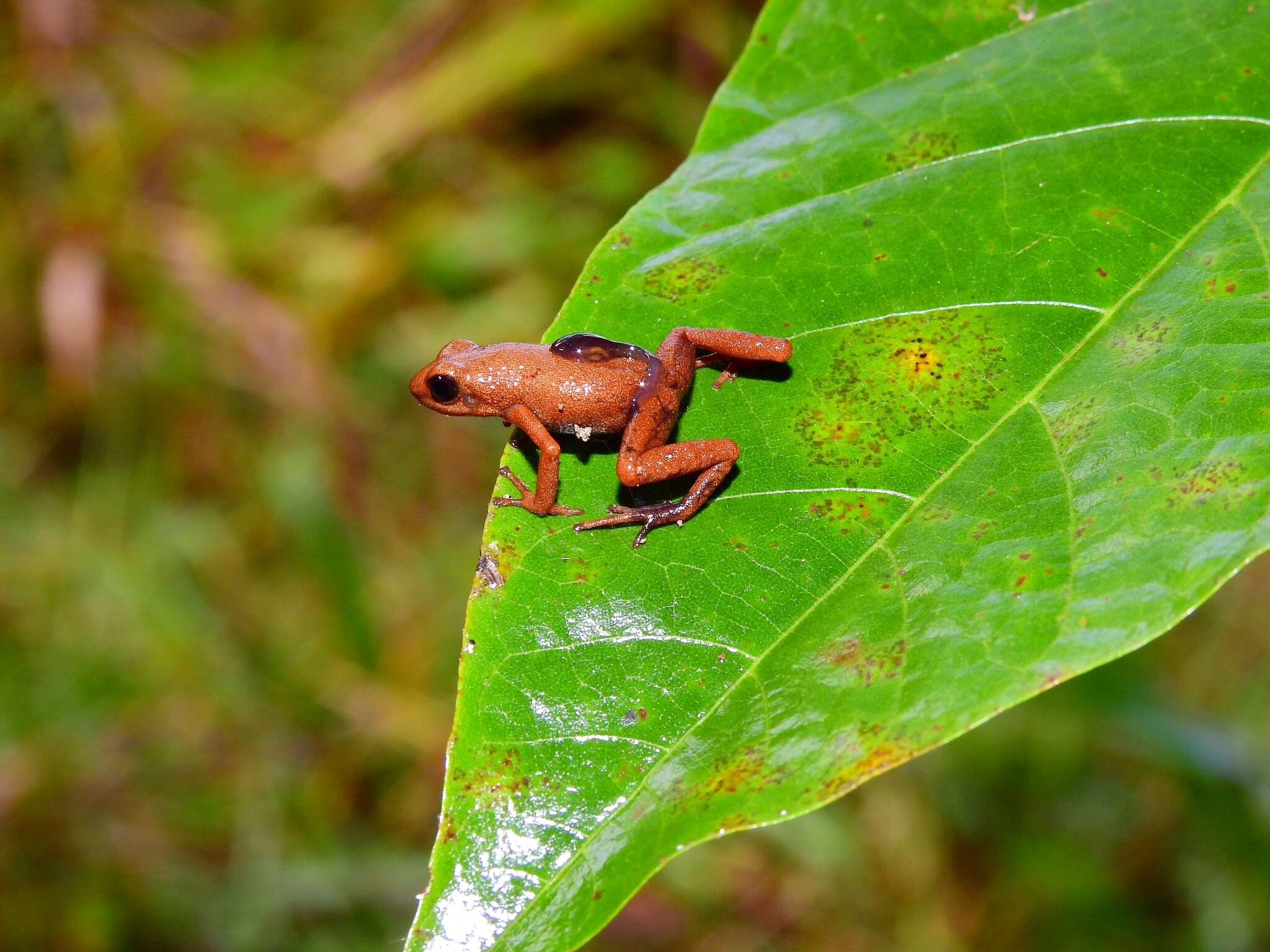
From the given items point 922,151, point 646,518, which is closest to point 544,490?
point 646,518

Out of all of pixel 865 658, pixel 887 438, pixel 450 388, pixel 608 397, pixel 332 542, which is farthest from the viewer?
pixel 332 542

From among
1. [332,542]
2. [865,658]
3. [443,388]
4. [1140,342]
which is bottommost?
[332,542]

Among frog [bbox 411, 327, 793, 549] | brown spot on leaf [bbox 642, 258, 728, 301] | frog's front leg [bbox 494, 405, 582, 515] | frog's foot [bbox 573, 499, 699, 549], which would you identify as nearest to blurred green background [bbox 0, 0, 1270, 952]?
frog [bbox 411, 327, 793, 549]

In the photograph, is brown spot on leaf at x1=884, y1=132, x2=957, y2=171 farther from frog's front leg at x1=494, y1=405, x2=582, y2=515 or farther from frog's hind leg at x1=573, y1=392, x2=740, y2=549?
frog's front leg at x1=494, y1=405, x2=582, y2=515

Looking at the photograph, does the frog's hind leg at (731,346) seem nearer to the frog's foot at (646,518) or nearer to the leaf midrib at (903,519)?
the frog's foot at (646,518)

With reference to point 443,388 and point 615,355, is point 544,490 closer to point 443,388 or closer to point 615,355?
point 615,355

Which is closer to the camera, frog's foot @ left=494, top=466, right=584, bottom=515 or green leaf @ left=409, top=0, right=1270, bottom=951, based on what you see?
green leaf @ left=409, top=0, right=1270, bottom=951

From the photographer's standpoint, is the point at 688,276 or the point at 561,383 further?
the point at 561,383
